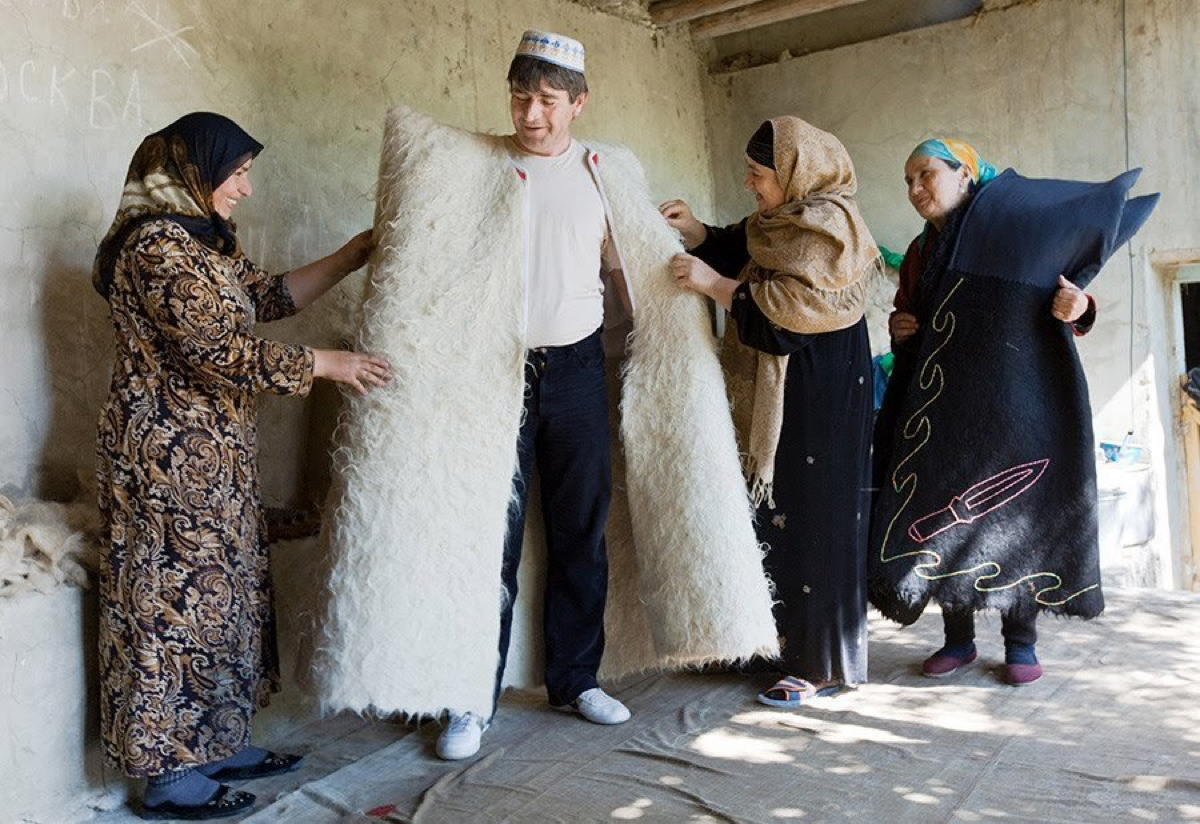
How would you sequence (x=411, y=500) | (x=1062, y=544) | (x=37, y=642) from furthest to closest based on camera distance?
(x=1062, y=544)
(x=411, y=500)
(x=37, y=642)

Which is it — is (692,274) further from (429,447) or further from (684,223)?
(429,447)

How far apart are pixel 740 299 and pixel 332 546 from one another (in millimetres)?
1142

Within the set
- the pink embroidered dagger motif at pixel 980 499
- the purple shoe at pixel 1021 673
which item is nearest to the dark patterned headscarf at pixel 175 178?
the pink embroidered dagger motif at pixel 980 499

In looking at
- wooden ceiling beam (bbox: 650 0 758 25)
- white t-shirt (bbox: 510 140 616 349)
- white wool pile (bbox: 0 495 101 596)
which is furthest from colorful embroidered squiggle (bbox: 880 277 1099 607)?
wooden ceiling beam (bbox: 650 0 758 25)

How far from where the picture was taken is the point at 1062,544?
2949 millimetres

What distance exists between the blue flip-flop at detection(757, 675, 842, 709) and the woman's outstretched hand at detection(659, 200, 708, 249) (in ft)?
4.00

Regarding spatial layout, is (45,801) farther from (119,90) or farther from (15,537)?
(119,90)

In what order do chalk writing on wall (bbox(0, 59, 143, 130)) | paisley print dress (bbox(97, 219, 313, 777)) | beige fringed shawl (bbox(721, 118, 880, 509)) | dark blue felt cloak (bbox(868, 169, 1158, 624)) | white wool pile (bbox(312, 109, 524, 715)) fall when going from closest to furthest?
paisley print dress (bbox(97, 219, 313, 777)), white wool pile (bbox(312, 109, 524, 715)), chalk writing on wall (bbox(0, 59, 143, 130)), beige fringed shawl (bbox(721, 118, 880, 509)), dark blue felt cloak (bbox(868, 169, 1158, 624))

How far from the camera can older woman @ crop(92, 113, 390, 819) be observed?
220 centimetres

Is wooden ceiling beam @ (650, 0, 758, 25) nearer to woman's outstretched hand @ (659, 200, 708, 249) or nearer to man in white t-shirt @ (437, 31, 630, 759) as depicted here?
woman's outstretched hand @ (659, 200, 708, 249)

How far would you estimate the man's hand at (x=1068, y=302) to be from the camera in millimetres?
2807

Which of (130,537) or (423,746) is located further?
(423,746)

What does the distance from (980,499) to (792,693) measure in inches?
29.0

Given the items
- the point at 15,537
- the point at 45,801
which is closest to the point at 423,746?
the point at 45,801
